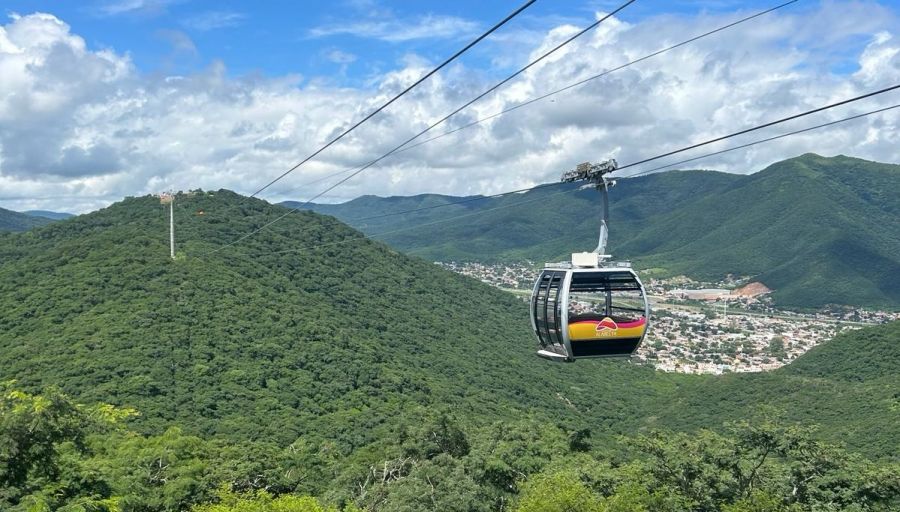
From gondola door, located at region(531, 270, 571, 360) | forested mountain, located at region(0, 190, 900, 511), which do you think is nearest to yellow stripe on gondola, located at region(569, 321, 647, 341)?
gondola door, located at region(531, 270, 571, 360)

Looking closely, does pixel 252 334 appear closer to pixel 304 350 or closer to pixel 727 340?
pixel 304 350

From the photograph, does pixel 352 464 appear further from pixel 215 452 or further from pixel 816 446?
pixel 816 446

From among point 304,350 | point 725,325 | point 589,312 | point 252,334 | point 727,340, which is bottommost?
point 727,340

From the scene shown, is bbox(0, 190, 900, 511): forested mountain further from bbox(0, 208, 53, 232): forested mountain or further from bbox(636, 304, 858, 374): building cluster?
bbox(0, 208, 53, 232): forested mountain

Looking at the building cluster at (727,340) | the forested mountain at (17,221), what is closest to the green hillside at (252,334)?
the building cluster at (727,340)

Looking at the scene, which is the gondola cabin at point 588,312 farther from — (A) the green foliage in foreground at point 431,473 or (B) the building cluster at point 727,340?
(B) the building cluster at point 727,340

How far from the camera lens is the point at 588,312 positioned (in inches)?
670

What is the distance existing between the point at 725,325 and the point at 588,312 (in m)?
134

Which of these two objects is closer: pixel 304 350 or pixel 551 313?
pixel 551 313

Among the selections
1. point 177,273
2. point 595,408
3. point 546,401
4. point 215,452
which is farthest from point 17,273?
point 595,408

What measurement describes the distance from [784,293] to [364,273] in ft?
398

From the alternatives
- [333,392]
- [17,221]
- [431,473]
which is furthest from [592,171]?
[17,221]

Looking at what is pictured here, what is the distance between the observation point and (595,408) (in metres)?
71.0

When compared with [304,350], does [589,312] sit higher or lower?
higher
